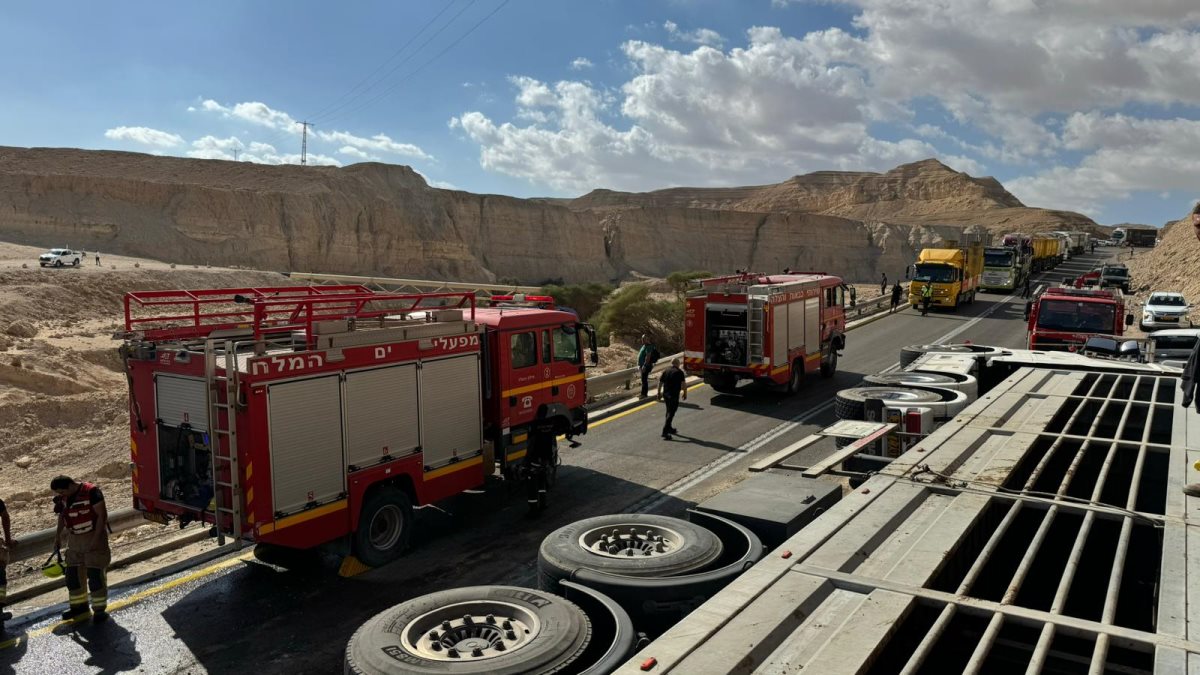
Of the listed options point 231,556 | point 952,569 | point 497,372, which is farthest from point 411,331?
point 952,569

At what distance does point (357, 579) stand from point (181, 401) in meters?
2.65

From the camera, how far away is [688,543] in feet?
16.0

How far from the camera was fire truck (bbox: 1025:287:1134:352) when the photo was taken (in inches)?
741

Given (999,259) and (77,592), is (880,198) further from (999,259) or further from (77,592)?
(77,592)

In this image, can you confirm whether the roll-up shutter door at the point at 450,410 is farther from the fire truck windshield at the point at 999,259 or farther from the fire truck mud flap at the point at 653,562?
the fire truck windshield at the point at 999,259

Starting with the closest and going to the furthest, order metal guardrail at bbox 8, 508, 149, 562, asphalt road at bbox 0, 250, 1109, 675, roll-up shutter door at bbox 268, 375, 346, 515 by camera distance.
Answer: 1. asphalt road at bbox 0, 250, 1109, 675
2. roll-up shutter door at bbox 268, 375, 346, 515
3. metal guardrail at bbox 8, 508, 149, 562

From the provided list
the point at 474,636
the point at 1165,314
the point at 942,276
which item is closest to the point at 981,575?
the point at 474,636

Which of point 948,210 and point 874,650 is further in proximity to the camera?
point 948,210

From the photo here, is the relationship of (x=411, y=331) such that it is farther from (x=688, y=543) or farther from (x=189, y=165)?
(x=189, y=165)

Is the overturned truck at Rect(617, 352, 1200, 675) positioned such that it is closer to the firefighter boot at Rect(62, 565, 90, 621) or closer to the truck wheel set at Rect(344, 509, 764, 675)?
the truck wheel set at Rect(344, 509, 764, 675)

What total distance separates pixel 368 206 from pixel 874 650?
66.4 meters

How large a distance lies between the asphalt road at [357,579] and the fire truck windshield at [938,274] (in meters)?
23.9

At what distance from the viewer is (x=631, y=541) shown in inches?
208

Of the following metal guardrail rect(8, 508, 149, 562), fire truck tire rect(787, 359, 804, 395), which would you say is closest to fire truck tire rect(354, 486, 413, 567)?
metal guardrail rect(8, 508, 149, 562)
